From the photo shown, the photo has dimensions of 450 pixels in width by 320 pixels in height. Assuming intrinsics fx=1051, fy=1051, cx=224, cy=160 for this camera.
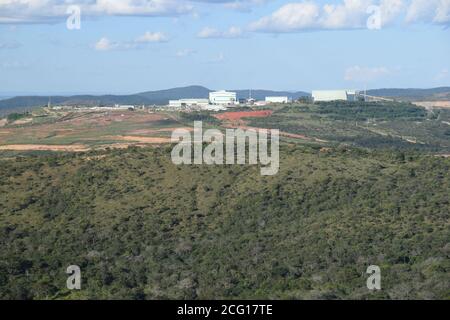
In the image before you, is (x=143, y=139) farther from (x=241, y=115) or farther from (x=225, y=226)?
(x=225, y=226)

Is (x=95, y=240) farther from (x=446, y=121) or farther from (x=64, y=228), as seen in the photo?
(x=446, y=121)

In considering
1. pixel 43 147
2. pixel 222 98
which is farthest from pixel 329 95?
pixel 43 147

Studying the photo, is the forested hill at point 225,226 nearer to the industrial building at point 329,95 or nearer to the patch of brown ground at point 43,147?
the patch of brown ground at point 43,147

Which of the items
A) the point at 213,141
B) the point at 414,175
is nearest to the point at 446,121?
the point at 213,141

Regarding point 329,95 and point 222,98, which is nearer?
point 329,95

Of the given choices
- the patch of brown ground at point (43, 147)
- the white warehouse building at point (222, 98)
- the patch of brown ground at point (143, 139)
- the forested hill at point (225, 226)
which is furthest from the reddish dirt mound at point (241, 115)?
the forested hill at point (225, 226)

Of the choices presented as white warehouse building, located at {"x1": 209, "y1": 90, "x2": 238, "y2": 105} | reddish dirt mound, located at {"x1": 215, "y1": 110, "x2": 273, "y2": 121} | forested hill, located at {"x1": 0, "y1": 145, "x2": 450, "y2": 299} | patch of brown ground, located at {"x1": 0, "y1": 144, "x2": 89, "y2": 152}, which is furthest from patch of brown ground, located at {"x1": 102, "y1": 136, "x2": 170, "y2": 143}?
white warehouse building, located at {"x1": 209, "y1": 90, "x2": 238, "y2": 105}
